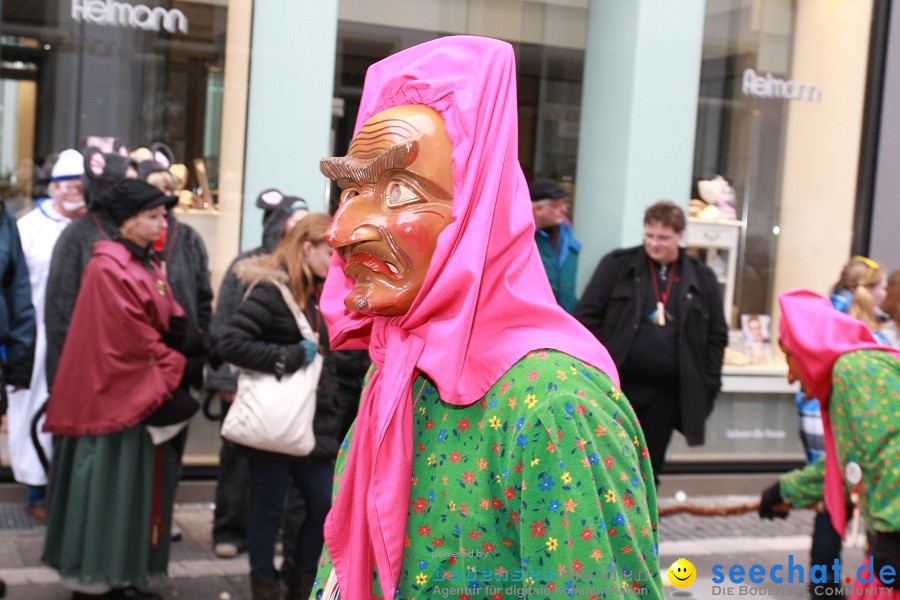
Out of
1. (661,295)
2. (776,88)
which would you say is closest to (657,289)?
(661,295)

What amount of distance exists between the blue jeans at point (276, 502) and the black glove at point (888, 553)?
94.2 inches

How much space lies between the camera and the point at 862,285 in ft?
20.1

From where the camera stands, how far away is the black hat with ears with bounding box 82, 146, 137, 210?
17.0 feet

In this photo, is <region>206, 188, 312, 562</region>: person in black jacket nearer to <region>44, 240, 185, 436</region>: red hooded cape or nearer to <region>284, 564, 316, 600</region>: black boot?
<region>284, 564, 316, 600</region>: black boot

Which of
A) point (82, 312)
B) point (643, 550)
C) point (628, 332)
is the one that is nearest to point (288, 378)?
point (82, 312)

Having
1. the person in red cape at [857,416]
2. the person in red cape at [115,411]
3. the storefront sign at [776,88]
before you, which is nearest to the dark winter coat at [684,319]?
the person in red cape at [857,416]

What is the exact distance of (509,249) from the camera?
1.83 metres

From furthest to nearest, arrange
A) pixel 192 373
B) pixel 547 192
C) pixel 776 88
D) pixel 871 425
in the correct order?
1. pixel 776 88
2. pixel 547 192
3. pixel 192 373
4. pixel 871 425

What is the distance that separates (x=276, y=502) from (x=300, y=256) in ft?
3.73

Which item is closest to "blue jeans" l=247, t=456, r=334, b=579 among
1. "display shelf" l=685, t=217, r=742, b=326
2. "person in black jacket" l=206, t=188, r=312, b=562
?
"person in black jacket" l=206, t=188, r=312, b=562

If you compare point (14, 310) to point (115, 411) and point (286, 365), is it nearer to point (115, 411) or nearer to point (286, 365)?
point (115, 411)

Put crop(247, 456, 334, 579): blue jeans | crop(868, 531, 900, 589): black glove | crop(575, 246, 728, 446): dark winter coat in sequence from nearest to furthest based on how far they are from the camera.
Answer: crop(868, 531, 900, 589): black glove
crop(247, 456, 334, 579): blue jeans
crop(575, 246, 728, 446): dark winter coat

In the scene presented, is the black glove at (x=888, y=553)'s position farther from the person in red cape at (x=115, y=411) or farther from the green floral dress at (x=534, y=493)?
the person in red cape at (x=115, y=411)

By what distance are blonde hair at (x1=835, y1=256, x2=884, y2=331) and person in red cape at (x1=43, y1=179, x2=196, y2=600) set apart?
3.67 m
